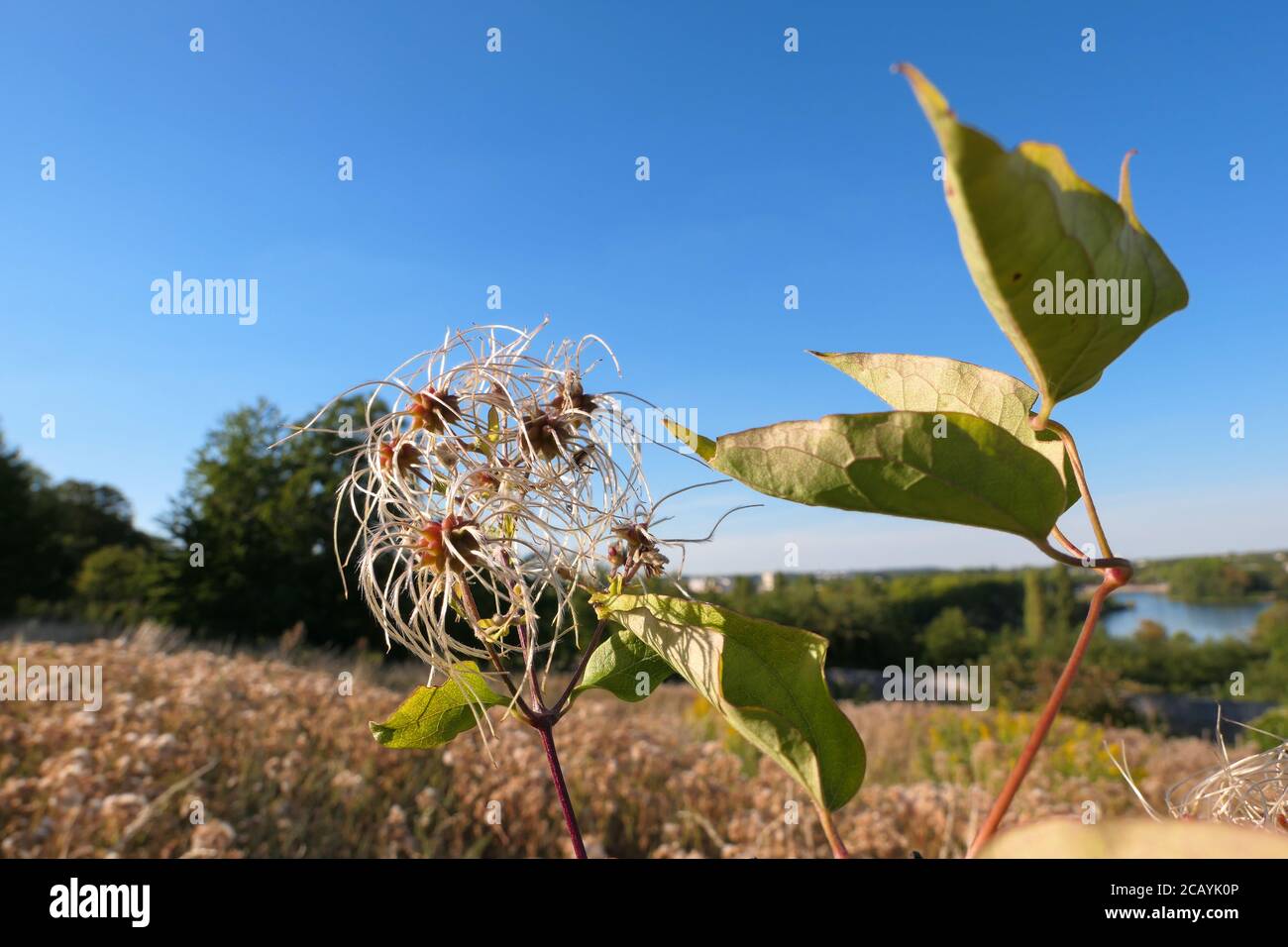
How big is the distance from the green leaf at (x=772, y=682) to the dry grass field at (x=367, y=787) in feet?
6.46

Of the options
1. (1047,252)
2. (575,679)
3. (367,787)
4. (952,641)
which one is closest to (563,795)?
(575,679)

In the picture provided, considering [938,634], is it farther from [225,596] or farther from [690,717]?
[225,596]

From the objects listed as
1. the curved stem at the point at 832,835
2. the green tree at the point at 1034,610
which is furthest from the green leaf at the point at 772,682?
the green tree at the point at 1034,610

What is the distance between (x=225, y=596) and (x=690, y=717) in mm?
7036

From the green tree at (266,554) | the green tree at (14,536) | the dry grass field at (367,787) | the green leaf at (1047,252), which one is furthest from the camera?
the green tree at (14,536)

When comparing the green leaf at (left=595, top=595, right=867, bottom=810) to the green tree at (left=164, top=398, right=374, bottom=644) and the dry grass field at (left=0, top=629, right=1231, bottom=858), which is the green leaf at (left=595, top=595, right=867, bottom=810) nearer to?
the dry grass field at (left=0, top=629, right=1231, bottom=858)

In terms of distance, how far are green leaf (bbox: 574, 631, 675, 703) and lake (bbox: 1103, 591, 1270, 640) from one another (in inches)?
488

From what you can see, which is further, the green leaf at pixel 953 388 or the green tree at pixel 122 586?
the green tree at pixel 122 586

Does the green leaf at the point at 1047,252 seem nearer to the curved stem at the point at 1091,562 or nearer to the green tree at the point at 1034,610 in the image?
the curved stem at the point at 1091,562

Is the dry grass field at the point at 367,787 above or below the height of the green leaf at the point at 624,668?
below

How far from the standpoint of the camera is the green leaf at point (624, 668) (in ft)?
1.42

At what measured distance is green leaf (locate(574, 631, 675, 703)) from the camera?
0.43m

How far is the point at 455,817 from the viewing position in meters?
3.05

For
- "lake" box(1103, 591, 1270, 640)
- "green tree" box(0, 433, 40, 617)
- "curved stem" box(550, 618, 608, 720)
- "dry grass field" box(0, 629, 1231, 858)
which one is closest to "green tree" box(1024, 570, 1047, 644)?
"lake" box(1103, 591, 1270, 640)
